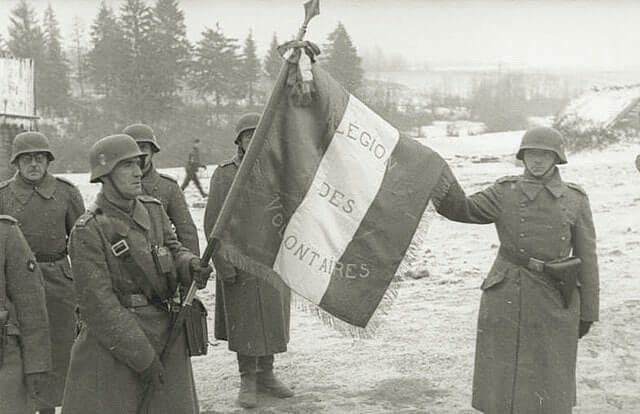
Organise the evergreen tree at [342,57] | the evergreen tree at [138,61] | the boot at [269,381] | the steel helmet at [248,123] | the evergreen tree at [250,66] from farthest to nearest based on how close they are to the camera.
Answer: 1. the evergreen tree at [250,66]
2. the evergreen tree at [138,61]
3. the evergreen tree at [342,57]
4. the boot at [269,381]
5. the steel helmet at [248,123]

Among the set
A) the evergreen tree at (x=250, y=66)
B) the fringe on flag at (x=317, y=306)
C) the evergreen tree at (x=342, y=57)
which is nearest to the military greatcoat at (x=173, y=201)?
the fringe on flag at (x=317, y=306)

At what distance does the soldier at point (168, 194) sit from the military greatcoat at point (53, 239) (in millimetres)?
584

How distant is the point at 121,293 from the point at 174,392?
0.61 metres

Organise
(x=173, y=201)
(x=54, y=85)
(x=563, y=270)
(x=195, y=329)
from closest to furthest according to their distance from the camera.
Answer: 1. (x=195, y=329)
2. (x=563, y=270)
3. (x=173, y=201)
4. (x=54, y=85)

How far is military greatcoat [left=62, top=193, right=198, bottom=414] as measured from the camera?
12.6 feet

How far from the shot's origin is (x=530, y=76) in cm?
8981

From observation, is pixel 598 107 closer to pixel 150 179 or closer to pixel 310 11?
pixel 150 179

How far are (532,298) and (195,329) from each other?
216cm

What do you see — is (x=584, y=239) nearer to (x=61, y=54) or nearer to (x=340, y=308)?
(x=340, y=308)

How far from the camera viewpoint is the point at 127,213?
13.4 ft

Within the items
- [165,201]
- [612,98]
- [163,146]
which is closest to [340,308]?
[165,201]

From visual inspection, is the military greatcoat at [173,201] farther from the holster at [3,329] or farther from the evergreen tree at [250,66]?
the evergreen tree at [250,66]

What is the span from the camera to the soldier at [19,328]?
436cm

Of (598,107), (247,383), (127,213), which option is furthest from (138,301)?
(598,107)
